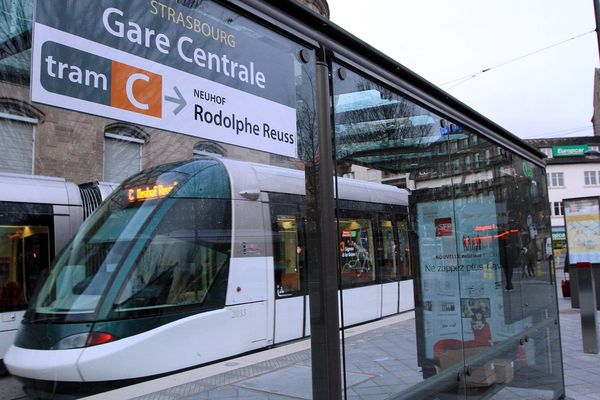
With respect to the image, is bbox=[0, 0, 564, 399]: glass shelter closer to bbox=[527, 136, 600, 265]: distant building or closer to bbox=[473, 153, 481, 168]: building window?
bbox=[473, 153, 481, 168]: building window

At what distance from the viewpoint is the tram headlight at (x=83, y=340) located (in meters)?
1.62

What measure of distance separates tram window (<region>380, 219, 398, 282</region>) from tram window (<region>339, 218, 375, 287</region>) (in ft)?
0.80

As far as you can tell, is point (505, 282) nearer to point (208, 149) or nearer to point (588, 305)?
point (208, 149)

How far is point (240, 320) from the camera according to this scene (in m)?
2.51

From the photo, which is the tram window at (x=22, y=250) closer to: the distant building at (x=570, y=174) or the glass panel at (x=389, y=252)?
the glass panel at (x=389, y=252)

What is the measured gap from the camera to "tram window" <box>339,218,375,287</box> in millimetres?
2223

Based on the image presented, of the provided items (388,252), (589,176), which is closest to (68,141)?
(388,252)

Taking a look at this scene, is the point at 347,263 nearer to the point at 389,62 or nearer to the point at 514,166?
the point at 389,62

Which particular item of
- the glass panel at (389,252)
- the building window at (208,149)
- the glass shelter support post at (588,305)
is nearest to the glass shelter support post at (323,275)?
the building window at (208,149)

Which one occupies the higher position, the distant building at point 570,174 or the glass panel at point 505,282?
the distant building at point 570,174

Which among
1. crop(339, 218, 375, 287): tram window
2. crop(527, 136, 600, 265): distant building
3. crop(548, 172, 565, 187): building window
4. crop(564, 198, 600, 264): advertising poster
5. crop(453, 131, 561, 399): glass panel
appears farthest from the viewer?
crop(548, 172, 565, 187): building window

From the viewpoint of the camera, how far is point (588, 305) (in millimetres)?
7430

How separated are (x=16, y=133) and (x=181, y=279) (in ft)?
3.68

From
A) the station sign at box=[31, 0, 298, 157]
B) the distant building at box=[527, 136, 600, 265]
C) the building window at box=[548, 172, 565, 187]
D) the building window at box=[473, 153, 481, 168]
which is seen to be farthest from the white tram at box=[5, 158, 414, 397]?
the building window at box=[548, 172, 565, 187]
